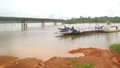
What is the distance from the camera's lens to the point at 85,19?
165 metres

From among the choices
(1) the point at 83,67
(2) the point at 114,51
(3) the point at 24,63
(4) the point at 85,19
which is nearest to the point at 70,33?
(2) the point at 114,51

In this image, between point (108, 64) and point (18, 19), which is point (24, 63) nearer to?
point (108, 64)

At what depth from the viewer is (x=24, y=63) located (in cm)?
1700

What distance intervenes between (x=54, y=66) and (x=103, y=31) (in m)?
49.3

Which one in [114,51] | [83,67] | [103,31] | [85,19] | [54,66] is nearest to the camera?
[83,67]

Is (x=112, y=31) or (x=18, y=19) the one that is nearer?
(x=112, y=31)

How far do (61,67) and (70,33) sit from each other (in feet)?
125

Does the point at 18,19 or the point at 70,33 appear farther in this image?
the point at 18,19

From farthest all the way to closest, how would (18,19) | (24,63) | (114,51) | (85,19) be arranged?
(85,19) < (18,19) < (114,51) < (24,63)

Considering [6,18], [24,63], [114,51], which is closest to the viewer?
[24,63]

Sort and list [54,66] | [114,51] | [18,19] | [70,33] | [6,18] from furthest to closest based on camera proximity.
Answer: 1. [18,19]
2. [6,18]
3. [70,33]
4. [114,51]
5. [54,66]

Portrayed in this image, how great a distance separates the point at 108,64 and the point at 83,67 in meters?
2.25

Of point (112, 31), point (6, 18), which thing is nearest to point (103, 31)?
point (112, 31)

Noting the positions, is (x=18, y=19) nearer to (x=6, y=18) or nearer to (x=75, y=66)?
(x=6, y=18)
